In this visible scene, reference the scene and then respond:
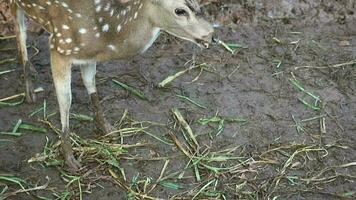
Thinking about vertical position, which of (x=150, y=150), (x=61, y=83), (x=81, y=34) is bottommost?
(x=150, y=150)

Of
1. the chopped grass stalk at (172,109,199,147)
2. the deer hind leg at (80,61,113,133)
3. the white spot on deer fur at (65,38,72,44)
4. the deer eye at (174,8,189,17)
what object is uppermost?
the deer eye at (174,8,189,17)

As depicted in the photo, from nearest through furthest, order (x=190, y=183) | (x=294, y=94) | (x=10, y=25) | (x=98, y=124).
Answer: (x=190, y=183) < (x=98, y=124) < (x=294, y=94) < (x=10, y=25)

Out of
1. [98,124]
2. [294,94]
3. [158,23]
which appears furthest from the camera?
[294,94]

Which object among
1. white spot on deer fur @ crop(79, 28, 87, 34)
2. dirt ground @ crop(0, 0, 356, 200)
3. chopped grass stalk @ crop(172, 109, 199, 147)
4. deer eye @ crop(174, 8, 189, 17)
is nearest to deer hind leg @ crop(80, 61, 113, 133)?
dirt ground @ crop(0, 0, 356, 200)

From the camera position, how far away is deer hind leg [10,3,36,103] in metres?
3.89

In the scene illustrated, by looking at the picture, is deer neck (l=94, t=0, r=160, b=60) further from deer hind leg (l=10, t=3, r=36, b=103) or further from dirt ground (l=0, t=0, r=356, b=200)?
deer hind leg (l=10, t=3, r=36, b=103)

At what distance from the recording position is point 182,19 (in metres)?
3.14

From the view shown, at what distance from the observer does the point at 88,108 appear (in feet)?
13.4

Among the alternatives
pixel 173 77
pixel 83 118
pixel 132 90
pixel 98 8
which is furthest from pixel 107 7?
pixel 173 77

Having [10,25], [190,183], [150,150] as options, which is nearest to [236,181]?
[190,183]

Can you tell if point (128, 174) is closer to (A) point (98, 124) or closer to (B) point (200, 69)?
(A) point (98, 124)

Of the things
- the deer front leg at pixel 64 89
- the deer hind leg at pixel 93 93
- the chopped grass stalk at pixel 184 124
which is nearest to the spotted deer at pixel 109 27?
the deer front leg at pixel 64 89

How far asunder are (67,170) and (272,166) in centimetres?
121

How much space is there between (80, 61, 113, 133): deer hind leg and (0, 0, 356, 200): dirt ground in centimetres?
8
